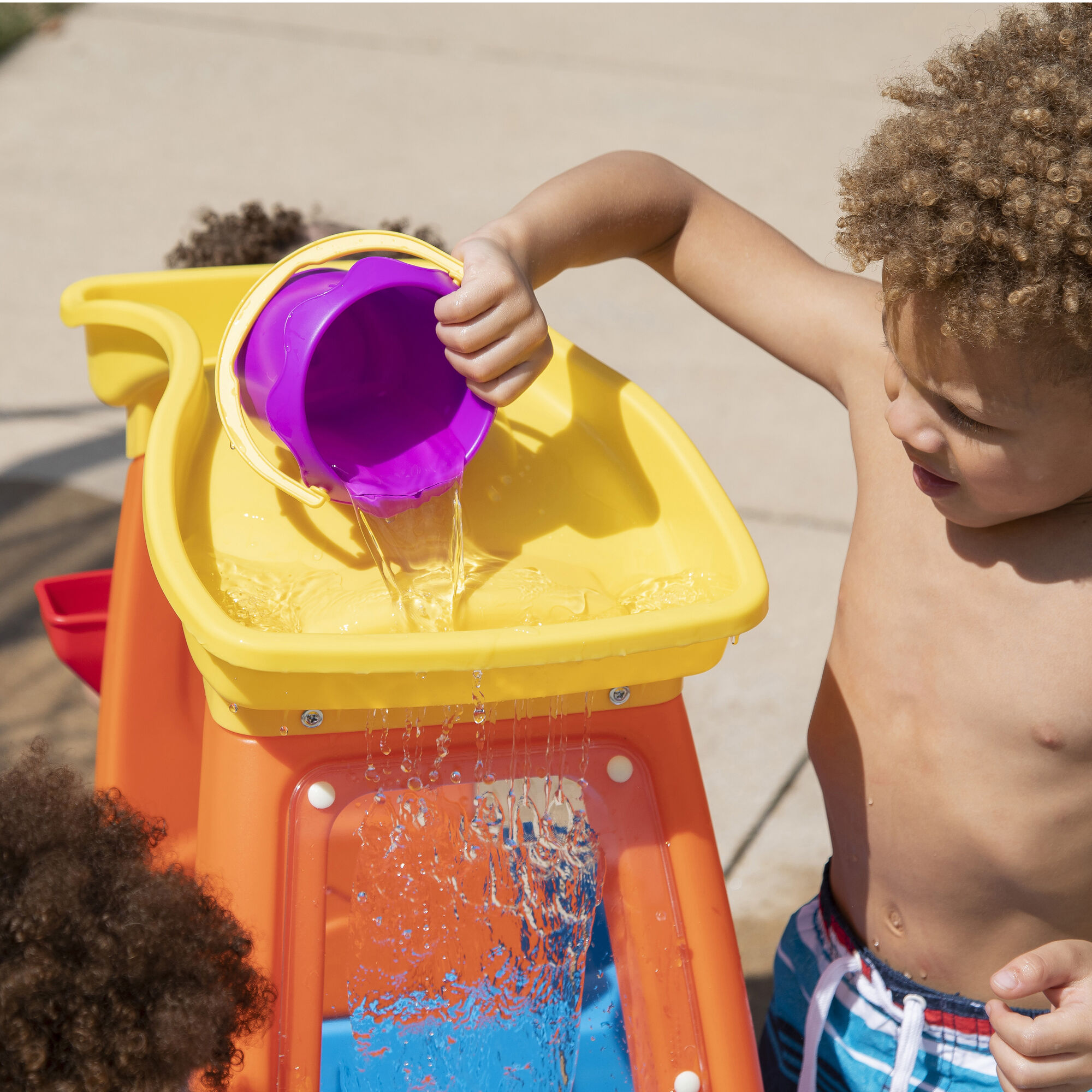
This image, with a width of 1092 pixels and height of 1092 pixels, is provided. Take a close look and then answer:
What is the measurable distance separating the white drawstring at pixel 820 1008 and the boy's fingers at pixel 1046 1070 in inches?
13.3

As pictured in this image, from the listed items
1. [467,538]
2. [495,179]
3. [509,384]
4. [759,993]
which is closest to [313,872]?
[467,538]

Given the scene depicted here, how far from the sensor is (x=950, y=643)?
126 cm

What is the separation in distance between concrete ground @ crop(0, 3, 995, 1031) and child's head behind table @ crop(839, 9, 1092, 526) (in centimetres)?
122

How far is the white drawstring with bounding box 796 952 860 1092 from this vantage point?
1.41 meters

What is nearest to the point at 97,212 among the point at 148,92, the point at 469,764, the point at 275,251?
the point at 148,92

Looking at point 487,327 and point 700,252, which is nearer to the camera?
point 487,327

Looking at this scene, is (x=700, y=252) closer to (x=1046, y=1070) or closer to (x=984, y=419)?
(x=984, y=419)

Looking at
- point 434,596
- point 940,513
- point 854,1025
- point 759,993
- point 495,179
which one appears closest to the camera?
point 434,596

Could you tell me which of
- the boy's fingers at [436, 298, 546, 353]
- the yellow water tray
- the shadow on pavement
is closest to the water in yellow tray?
the yellow water tray

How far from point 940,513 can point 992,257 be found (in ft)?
1.18

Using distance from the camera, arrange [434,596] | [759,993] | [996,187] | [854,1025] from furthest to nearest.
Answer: [759,993], [854,1025], [434,596], [996,187]

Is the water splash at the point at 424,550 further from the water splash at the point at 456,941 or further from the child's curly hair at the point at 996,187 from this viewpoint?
the child's curly hair at the point at 996,187

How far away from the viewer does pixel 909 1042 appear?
4.35 ft

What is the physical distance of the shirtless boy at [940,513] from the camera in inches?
38.9
